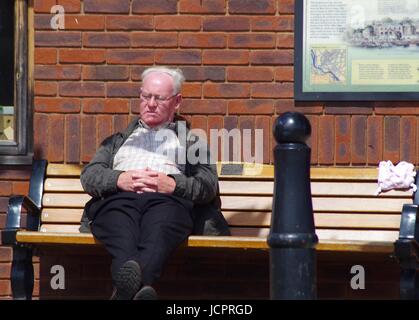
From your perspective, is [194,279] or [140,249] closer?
[140,249]

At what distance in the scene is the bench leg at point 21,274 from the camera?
21.6 feet

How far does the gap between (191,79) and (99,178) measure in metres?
0.92

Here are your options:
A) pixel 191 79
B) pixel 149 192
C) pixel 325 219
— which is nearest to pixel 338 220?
pixel 325 219

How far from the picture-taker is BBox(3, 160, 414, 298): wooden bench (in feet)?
21.8

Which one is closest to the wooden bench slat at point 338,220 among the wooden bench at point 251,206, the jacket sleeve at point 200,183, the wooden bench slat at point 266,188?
the wooden bench at point 251,206

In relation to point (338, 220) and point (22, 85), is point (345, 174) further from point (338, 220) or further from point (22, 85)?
point (22, 85)

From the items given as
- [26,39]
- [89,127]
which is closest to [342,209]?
[89,127]

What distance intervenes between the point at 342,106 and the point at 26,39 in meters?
1.86

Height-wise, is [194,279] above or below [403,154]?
below

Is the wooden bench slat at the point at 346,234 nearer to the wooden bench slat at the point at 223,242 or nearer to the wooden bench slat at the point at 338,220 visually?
the wooden bench slat at the point at 338,220

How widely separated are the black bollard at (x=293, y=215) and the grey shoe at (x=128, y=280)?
114cm
